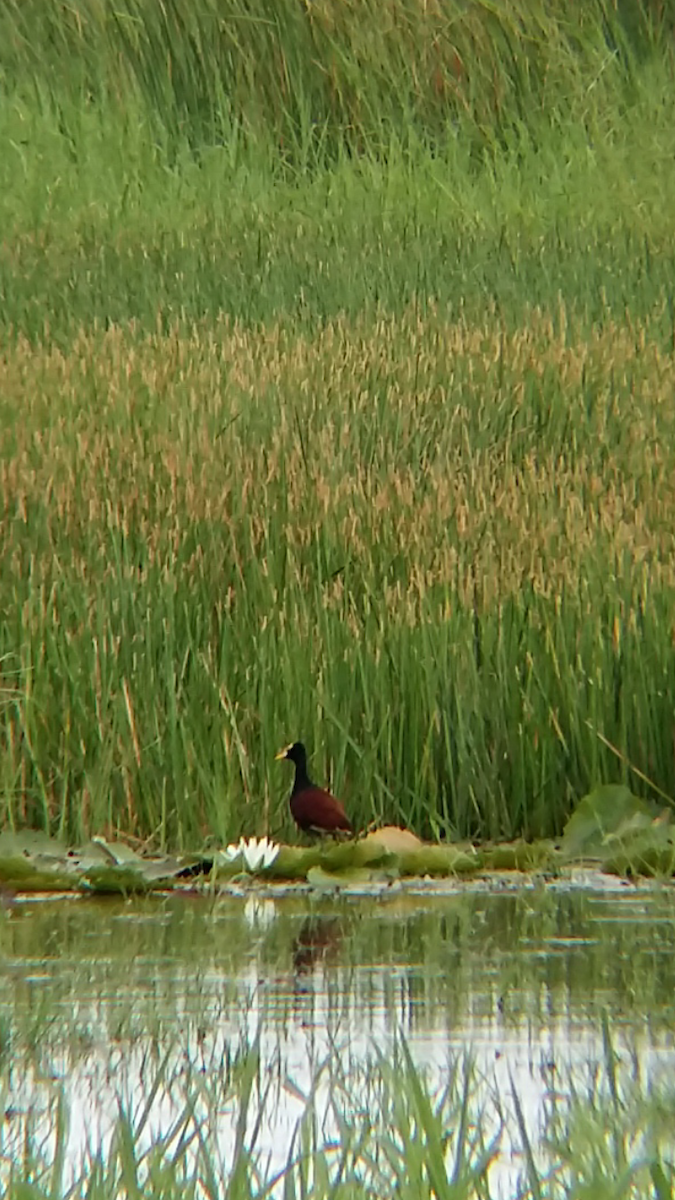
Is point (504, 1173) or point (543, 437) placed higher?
point (543, 437)

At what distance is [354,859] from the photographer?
5.93m

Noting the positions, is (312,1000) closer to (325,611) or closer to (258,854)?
(258,854)

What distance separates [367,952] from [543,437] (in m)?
5.94

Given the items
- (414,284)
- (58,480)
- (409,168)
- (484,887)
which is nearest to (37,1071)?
(484,887)

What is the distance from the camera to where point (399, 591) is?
7.27 m

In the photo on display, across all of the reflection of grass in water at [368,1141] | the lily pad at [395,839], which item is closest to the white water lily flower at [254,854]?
the lily pad at [395,839]

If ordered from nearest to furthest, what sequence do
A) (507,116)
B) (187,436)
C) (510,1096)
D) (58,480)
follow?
(510,1096)
(58,480)
(187,436)
(507,116)

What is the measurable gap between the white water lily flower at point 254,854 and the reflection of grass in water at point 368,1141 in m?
1.81

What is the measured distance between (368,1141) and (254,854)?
2.49m

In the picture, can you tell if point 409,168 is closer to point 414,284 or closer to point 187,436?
point 414,284

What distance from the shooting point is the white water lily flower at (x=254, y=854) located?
596 cm

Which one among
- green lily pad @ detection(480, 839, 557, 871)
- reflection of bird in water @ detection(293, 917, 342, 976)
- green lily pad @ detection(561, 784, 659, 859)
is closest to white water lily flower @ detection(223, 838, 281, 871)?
reflection of bird in water @ detection(293, 917, 342, 976)

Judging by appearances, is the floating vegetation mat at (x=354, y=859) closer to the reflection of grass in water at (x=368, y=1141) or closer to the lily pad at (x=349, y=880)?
the lily pad at (x=349, y=880)

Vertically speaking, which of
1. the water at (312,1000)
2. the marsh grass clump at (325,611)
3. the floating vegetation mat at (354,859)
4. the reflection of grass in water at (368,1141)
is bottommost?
the reflection of grass in water at (368,1141)
